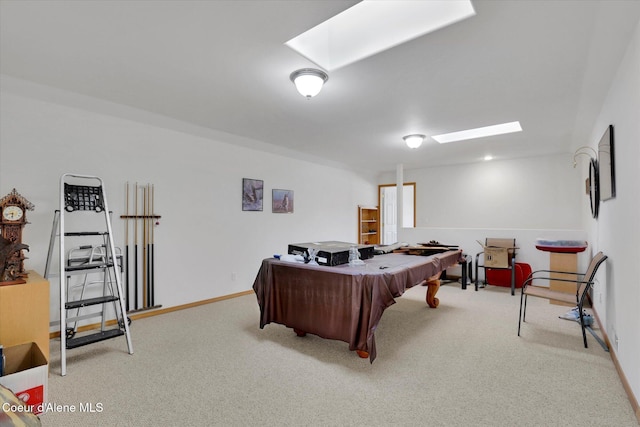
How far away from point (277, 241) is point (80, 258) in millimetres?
2940

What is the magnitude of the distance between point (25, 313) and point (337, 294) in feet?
7.40

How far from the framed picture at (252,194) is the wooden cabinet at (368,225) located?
124 inches

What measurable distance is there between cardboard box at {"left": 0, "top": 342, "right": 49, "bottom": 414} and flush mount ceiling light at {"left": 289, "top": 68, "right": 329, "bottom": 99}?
265 centimetres

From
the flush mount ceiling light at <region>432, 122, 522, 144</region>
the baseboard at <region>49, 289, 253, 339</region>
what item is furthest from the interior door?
the baseboard at <region>49, 289, 253, 339</region>

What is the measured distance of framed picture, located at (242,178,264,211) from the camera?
200 inches

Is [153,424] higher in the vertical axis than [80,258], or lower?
lower

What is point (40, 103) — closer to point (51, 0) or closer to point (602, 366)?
point (51, 0)

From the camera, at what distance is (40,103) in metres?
3.17

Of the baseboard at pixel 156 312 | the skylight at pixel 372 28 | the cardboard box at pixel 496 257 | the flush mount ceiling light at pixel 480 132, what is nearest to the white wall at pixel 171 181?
the baseboard at pixel 156 312

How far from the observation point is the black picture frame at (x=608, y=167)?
2.57 meters

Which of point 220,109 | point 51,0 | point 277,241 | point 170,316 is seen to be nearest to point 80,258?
point 170,316

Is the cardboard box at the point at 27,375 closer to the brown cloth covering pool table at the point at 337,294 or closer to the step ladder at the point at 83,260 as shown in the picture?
the step ladder at the point at 83,260

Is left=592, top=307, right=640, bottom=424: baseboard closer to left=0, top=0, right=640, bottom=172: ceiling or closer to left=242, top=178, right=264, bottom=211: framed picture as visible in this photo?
left=0, top=0, right=640, bottom=172: ceiling

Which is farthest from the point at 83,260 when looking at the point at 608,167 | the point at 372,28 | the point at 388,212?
the point at 388,212
